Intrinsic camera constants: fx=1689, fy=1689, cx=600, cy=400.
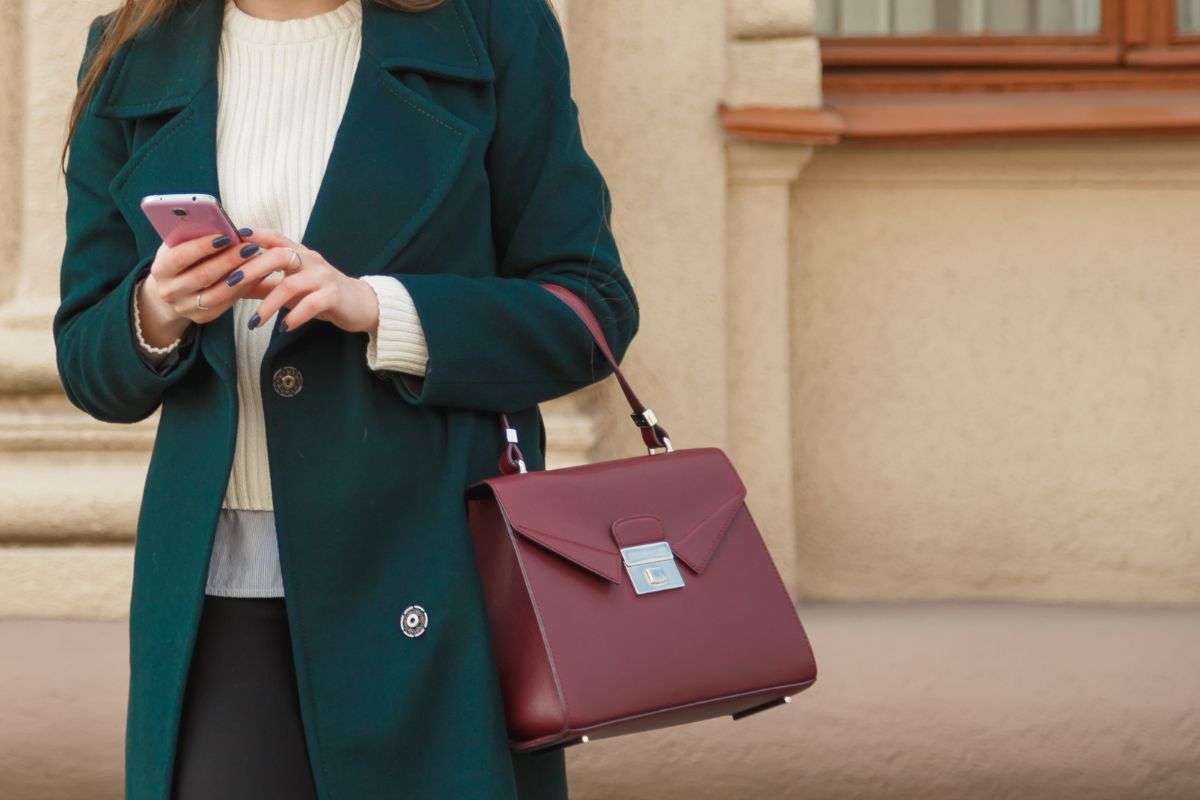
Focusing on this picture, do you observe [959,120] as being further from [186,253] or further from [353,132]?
[186,253]

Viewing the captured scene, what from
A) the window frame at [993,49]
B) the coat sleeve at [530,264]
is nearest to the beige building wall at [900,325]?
the window frame at [993,49]

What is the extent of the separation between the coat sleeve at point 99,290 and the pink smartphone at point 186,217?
211 millimetres

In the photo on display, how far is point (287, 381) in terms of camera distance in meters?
1.79

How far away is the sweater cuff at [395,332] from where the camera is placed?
1760 mm

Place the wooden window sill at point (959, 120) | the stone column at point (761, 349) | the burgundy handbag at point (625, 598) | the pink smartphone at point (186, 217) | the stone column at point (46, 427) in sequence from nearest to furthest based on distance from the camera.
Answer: the pink smartphone at point (186, 217)
the burgundy handbag at point (625, 598)
the stone column at point (46, 427)
the wooden window sill at point (959, 120)
the stone column at point (761, 349)

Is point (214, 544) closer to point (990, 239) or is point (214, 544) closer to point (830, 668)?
point (830, 668)

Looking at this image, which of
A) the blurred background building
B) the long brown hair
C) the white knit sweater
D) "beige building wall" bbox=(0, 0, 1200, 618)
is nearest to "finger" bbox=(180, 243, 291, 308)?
the white knit sweater

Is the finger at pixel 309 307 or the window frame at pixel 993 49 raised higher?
the window frame at pixel 993 49

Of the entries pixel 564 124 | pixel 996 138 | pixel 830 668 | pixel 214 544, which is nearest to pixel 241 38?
pixel 564 124

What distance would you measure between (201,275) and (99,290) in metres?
0.34

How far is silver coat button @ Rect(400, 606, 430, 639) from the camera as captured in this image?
5.91 feet

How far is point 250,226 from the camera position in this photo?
1.84 meters

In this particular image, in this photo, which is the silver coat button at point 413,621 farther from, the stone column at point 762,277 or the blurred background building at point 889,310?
the stone column at point 762,277

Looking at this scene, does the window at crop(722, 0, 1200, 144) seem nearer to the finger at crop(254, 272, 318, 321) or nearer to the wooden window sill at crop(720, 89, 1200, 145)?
the wooden window sill at crop(720, 89, 1200, 145)
